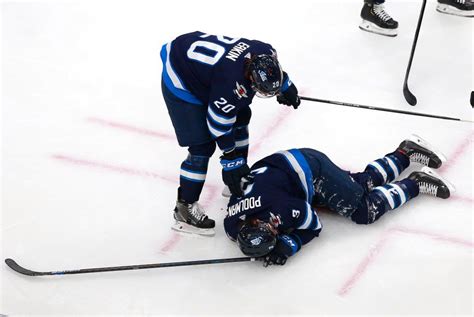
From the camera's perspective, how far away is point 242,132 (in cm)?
491

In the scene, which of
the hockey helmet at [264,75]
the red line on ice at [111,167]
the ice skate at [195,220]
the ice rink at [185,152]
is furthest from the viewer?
the red line on ice at [111,167]

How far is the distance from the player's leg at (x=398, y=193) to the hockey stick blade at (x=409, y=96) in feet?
2.46

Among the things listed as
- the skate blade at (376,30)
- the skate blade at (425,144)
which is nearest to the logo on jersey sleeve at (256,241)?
the skate blade at (425,144)

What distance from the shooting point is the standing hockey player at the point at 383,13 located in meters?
6.25

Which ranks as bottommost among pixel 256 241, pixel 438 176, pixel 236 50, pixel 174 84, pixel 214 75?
pixel 256 241

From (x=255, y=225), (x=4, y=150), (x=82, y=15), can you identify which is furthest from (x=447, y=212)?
(x=82, y=15)

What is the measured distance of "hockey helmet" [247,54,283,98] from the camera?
434 centimetres

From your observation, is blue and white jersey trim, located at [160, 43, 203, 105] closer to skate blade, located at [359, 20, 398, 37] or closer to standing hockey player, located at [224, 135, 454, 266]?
standing hockey player, located at [224, 135, 454, 266]

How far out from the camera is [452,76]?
19.3 feet

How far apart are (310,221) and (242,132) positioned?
0.64 metres

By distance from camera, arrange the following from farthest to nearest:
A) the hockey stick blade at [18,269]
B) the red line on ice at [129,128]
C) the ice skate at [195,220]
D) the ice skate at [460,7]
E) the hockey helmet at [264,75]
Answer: the ice skate at [460,7] → the red line on ice at [129,128] → the ice skate at [195,220] → the hockey stick blade at [18,269] → the hockey helmet at [264,75]

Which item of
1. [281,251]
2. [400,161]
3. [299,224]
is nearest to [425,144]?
[400,161]

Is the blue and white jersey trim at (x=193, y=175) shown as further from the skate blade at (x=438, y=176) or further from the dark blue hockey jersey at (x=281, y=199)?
the skate blade at (x=438, y=176)

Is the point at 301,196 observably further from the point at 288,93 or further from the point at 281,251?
the point at 288,93
